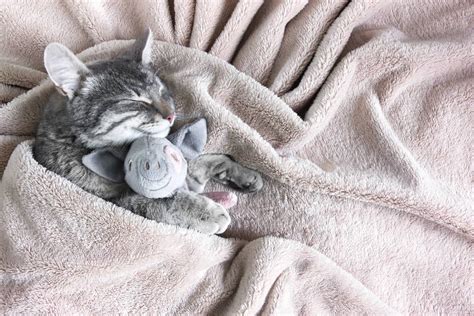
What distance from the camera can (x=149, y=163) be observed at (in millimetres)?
900

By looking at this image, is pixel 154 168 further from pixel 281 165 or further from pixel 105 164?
pixel 281 165

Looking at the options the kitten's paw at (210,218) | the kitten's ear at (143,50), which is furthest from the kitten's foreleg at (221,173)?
the kitten's ear at (143,50)

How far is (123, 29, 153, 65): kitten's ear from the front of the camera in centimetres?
108

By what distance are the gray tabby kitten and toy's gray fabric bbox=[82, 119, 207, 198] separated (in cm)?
3

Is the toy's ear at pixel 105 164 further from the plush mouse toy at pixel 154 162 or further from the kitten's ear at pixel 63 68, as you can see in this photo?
the kitten's ear at pixel 63 68

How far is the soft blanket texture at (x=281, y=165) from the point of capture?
0.98 meters

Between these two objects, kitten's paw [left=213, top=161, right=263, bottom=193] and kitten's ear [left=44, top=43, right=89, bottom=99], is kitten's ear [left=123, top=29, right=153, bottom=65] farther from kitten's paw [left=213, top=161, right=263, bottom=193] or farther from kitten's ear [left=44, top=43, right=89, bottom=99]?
kitten's paw [left=213, top=161, right=263, bottom=193]

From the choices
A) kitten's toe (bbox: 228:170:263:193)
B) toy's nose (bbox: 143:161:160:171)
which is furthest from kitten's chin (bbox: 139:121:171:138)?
kitten's toe (bbox: 228:170:263:193)

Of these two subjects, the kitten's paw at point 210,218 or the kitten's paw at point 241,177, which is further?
the kitten's paw at point 241,177

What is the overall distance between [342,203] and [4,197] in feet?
2.48

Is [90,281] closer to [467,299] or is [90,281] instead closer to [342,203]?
[342,203]

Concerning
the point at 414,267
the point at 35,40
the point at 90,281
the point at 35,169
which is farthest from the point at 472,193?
the point at 35,40

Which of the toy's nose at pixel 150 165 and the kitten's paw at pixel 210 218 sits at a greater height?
the toy's nose at pixel 150 165

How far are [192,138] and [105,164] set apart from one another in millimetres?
195
